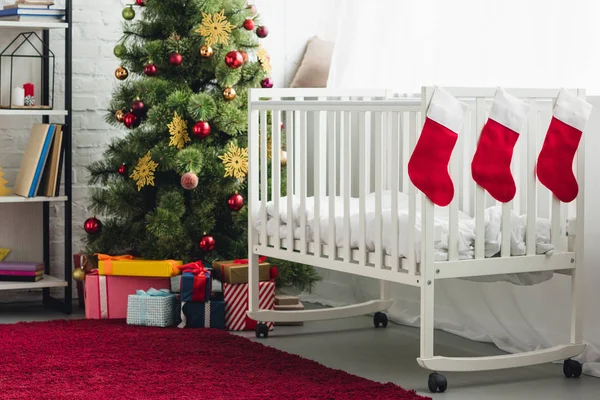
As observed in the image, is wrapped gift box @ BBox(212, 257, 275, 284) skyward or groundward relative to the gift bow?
skyward

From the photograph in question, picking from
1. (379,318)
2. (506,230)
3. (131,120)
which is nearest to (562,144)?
(506,230)

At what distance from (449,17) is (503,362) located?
130cm

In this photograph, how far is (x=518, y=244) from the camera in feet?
8.68

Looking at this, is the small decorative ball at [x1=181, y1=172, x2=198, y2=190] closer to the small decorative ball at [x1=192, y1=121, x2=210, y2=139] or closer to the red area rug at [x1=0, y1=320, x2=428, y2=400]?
the small decorative ball at [x1=192, y1=121, x2=210, y2=139]

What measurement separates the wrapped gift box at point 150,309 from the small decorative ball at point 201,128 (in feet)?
1.88

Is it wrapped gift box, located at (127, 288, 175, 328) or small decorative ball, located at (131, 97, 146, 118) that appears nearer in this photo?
wrapped gift box, located at (127, 288, 175, 328)

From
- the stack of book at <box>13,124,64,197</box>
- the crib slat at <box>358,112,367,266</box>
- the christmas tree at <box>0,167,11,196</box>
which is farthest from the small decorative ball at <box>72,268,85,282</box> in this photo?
the crib slat at <box>358,112,367,266</box>

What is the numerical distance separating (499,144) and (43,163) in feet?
6.11

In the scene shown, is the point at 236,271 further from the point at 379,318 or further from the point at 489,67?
the point at 489,67

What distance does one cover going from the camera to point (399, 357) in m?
2.97

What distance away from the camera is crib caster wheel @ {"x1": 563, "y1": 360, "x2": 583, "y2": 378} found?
270 cm

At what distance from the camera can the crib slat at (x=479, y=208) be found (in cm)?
255

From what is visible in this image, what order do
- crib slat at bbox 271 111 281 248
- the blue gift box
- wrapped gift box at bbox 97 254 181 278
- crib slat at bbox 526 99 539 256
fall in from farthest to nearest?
1. wrapped gift box at bbox 97 254 181 278
2. the blue gift box
3. crib slat at bbox 271 111 281 248
4. crib slat at bbox 526 99 539 256

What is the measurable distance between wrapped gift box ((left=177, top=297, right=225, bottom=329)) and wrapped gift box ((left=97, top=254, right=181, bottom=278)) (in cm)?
14
